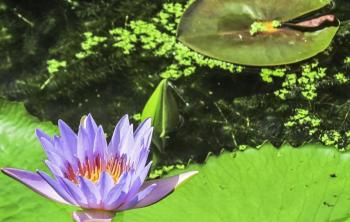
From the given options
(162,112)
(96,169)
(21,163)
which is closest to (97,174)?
(96,169)

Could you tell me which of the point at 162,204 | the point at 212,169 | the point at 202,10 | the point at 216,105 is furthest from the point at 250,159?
the point at 202,10

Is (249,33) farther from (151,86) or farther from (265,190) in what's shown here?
(265,190)

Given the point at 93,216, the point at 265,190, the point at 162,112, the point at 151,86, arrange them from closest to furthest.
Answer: the point at 93,216, the point at 265,190, the point at 162,112, the point at 151,86

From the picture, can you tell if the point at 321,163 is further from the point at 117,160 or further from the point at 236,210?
the point at 117,160

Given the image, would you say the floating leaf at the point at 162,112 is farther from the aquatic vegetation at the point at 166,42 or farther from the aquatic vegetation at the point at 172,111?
the aquatic vegetation at the point at 166,42

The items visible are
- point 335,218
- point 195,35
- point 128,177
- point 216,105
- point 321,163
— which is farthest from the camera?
point 195,35

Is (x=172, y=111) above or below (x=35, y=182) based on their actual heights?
below
